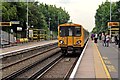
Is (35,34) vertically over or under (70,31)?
Answer: under

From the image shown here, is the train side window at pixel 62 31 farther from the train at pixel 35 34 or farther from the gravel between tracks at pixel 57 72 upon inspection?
the train at pixel 35 34

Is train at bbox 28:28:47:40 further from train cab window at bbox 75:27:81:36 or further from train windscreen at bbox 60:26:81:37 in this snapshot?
train cab window at bbox 75:27:81:36

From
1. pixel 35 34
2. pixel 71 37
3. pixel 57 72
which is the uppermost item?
pixel 35 34

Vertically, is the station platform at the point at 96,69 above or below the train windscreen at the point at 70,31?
below

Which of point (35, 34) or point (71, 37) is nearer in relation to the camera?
point (71, 37)

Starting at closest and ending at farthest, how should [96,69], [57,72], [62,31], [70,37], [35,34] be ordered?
1. [96,69]
2. [57,72]
3. [70,37]
4. [62,31]
5. [35,34]

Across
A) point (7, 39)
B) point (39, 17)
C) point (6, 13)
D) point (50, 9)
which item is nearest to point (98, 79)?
point (7, 39)

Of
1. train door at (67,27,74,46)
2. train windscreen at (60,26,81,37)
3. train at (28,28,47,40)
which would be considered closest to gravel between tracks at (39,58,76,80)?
train door at (67,27,74,46)

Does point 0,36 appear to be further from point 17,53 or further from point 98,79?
point 98,79

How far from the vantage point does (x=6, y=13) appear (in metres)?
63.7

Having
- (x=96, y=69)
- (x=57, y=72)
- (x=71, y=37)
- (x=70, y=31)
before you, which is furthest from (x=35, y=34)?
(x=96, y=69)

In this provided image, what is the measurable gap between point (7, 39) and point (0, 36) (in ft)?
12.6

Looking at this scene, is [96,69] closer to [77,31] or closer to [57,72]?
[57,72]

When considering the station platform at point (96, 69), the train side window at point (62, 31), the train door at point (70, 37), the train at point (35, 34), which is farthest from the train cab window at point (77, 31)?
the train at point (35, 34)
